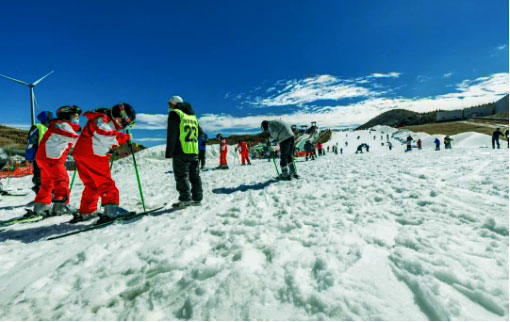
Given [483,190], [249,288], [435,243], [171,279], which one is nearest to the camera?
[249,288]

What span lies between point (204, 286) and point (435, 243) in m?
2.23

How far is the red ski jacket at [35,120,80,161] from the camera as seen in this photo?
4488 mm

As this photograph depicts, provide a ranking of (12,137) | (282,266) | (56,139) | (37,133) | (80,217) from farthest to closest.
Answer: (12,137) < (37,133) < (56,139) < (80,217) < (282,266)

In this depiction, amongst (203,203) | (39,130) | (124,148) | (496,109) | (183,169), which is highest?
(496,109)

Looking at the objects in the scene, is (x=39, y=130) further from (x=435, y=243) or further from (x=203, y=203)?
(x=435, y=243)

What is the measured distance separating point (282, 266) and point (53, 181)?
199 inches

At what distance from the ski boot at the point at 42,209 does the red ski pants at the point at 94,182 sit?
1.10 meters

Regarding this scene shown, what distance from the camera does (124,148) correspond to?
5117mm

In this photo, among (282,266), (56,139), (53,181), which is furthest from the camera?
(53,181)

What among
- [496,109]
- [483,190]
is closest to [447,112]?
[496,109]

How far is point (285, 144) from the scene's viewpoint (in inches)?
305

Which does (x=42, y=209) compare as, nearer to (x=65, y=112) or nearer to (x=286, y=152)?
(x=65, y=112)

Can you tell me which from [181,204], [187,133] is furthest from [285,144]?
[181,204]

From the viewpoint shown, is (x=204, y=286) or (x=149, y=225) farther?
(x=149, y=225)
